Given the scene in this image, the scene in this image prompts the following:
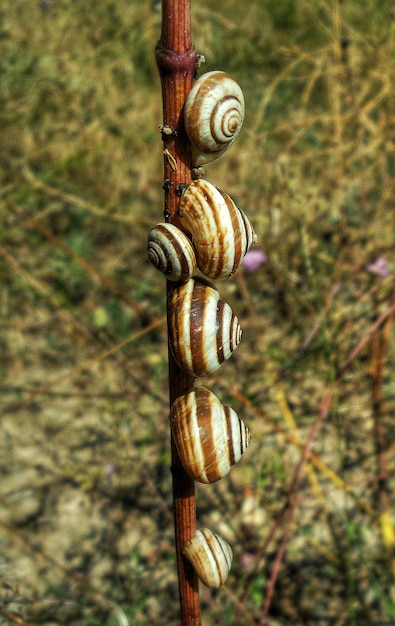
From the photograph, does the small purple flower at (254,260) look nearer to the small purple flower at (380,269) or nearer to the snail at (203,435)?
the small purple flower at (380,269)

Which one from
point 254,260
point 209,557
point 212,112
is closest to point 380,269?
point 254,260

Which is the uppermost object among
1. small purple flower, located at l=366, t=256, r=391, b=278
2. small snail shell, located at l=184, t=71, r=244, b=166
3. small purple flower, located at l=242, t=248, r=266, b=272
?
small purple flower, located at l=242, t=248, r=266, b=272

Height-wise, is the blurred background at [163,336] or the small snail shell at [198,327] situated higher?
the blurred background at [163,336]

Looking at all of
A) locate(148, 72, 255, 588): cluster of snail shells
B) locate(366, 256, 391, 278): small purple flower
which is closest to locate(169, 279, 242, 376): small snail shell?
locate(148, 72, 255, 588): cluster of snail shells

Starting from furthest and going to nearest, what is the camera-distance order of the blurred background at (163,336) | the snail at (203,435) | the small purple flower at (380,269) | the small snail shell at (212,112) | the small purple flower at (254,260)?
the small purple flower at (254,260) < the small purple flower at (380,269) < the blurred background at (163,336) < the snail at (203,435) < the small snail shell at (212,112)

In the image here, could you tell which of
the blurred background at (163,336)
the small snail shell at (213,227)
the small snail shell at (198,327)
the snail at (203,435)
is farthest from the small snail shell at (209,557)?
the blurred background at (163,336)

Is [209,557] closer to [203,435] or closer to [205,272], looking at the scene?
[203,435]

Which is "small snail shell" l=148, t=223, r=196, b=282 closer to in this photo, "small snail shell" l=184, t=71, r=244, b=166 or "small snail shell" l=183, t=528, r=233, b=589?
"small snail shell" l=184, t=71, r=244, b=166
